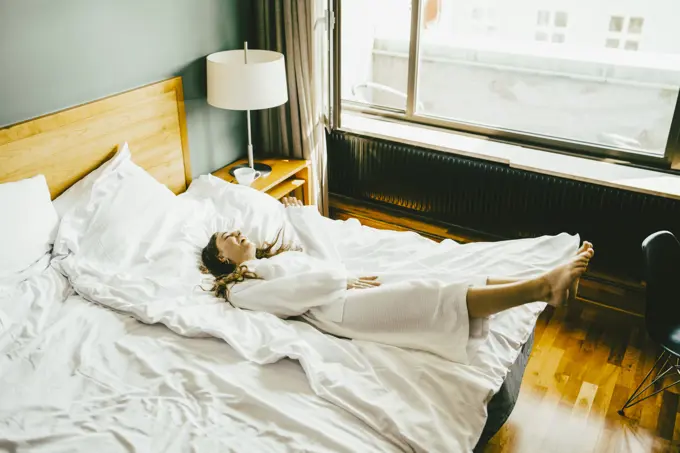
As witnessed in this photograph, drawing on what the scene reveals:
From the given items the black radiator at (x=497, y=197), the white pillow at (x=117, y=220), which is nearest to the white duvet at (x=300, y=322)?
the white pillow at (x=117, y=220)

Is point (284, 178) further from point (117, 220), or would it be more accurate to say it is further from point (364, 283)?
point (364, 283)

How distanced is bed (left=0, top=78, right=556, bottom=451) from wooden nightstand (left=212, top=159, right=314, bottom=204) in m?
1.10

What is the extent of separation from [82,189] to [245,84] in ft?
2.88

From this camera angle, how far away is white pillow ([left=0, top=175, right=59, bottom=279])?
1910 mm

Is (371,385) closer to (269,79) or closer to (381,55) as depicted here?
(269,79)

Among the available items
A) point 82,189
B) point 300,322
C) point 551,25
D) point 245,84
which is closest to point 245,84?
point 245,84

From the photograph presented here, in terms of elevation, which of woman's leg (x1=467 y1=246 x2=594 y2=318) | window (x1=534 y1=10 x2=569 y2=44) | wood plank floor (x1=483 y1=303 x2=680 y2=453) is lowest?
wood plank floor (x1=483 y1=303 x2=680 y2=453)

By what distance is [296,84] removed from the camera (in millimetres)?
3127

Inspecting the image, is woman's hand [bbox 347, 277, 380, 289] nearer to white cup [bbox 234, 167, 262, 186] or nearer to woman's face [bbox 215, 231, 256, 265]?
woman's face [bbox 215, 231, 256, 265]

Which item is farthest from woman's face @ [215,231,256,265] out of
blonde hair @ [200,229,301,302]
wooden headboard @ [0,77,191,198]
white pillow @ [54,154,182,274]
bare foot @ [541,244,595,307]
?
bare foot @ [541,244,595,307]

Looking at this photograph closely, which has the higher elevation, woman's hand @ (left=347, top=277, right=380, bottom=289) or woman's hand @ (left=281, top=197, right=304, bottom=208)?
woman's hand @ (left=281, top=197, right=304, bottom=208)

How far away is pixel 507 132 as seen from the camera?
306 centimetres

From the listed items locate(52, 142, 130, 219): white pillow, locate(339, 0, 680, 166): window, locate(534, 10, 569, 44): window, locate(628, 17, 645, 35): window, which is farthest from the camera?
locate(534, 10, 569, 44): window

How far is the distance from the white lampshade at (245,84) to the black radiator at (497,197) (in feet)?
2.38
